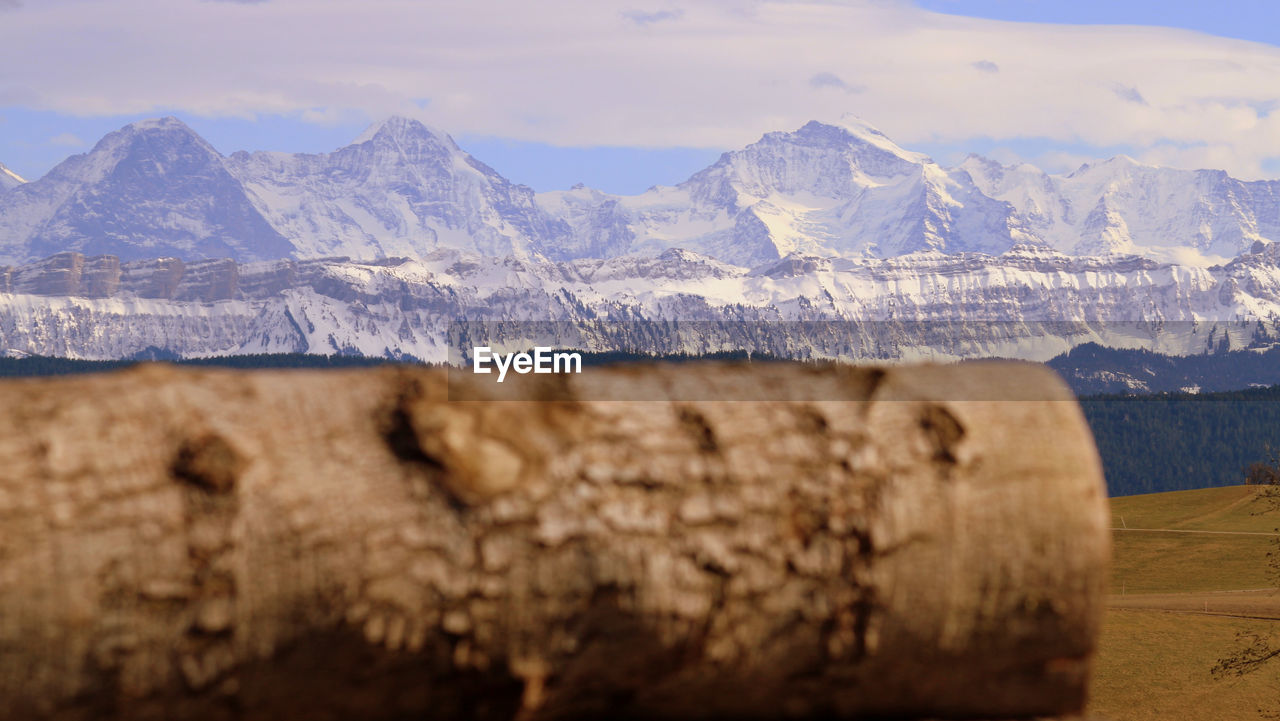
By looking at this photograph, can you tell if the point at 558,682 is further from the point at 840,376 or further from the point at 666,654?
the point at 840,376

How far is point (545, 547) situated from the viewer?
5.11 m

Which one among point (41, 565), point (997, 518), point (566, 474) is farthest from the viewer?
point (997, 518)

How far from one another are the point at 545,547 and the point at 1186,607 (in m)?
109

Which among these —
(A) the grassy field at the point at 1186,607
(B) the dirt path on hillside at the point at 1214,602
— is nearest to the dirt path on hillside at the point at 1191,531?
(A) the grassy field at the point at 1186,607

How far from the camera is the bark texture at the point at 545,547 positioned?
474 cm

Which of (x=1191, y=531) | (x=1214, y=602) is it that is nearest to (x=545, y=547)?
(x=1214, y=602)

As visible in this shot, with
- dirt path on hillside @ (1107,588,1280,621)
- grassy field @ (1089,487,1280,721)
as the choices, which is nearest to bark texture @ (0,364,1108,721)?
grassy field @ (1089,487,1280,721)

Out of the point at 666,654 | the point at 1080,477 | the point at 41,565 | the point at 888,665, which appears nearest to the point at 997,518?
the point at 1080,477

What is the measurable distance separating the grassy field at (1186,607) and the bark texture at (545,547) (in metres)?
56.0

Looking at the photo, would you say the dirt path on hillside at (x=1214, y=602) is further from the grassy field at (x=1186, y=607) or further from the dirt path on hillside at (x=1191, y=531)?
the dirt path on hillside at (x=1191, y=531)

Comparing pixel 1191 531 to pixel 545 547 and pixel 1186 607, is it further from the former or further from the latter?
pixel 545 547

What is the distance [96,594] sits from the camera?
15.4ft

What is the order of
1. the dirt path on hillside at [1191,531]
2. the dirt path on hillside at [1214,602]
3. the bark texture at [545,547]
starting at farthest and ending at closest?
the dirt path on hillside at [1191,531], the dirt path on hillside at [1214,602], the bark texture at [545,547]

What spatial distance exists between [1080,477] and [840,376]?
1189 mm
